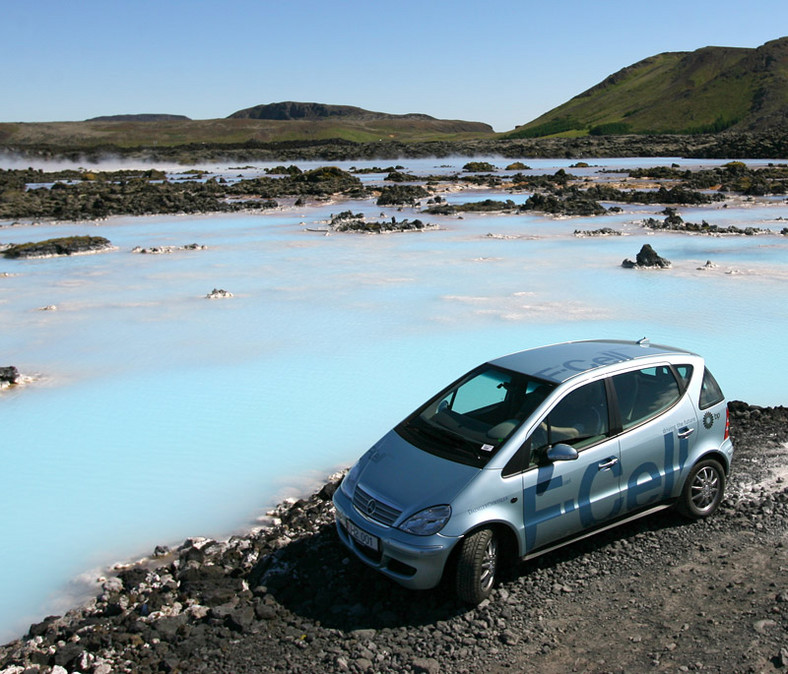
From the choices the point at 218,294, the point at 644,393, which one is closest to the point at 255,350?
the point at 218,294

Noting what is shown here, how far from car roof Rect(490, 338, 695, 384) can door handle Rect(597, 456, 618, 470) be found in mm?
704

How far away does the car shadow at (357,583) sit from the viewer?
208 inches

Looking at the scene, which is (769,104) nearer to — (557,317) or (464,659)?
(557,317)

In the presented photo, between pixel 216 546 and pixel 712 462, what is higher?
pixel 712 462

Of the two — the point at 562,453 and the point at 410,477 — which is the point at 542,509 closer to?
the point at 562,453

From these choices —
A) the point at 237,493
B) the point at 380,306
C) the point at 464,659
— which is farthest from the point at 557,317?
the point at 464,659

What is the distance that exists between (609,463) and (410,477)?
1593 mm

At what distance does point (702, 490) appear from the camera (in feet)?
21.3

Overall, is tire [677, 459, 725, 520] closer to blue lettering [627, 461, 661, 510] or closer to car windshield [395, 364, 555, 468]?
blue lettering [627, 461, 661, 510]

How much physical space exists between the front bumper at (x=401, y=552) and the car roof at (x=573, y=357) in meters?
1.68

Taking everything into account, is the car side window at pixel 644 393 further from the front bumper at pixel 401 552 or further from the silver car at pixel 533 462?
the front bumper at pixel 401 552

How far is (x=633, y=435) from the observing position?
599 centimetres

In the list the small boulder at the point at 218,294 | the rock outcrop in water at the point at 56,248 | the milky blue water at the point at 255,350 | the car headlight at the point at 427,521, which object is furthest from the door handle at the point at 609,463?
the rock outcrop in water at the point at 56,248

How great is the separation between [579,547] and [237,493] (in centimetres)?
362
